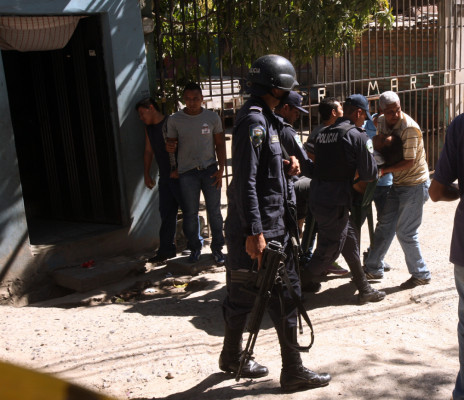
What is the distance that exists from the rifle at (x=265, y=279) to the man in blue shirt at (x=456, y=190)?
3.02 ft

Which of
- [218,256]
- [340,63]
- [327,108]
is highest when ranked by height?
[340,63]

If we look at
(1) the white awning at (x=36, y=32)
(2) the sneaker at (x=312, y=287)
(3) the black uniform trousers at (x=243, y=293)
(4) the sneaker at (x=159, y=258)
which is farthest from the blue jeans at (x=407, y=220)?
(1) the white awning at (x=36, y=32)

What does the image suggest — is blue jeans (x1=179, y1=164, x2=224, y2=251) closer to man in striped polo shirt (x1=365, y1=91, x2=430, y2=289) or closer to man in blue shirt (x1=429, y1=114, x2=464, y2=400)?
man in striped polo shirt (x1=365, y1=91, x2=430, y2=289)

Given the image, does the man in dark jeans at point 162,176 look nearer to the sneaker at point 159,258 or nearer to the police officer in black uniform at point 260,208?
the sneaker at point 159,258

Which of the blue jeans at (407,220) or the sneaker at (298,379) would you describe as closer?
the sneaker at (298,379)

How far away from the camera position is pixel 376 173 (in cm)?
519

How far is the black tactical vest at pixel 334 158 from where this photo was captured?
16.9ft

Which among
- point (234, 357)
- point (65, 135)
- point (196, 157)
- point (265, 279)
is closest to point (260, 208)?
point (265, 279)

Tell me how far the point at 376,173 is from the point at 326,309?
3.88 ft

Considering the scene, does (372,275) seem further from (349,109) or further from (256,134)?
(256,134)

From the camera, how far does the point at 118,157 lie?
6.84m

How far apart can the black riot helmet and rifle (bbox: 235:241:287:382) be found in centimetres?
94

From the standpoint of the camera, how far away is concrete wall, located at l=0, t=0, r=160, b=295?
6023mm

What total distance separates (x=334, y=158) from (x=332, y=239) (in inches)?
24.8
